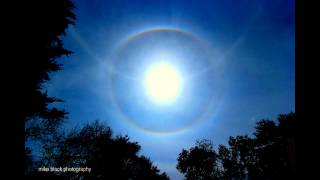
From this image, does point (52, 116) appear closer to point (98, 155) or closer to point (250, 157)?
point (98, 155)

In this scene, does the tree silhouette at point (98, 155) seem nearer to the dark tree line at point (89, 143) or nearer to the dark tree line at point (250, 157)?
the dark tree line at point (89, 143)

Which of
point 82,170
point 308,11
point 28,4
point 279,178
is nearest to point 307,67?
point 308,11

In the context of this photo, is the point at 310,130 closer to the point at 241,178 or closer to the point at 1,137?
the point at 1,137

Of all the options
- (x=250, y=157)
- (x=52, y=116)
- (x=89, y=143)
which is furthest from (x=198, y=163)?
(x=52, y=116)

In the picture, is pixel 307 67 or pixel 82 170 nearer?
pixel 307 67

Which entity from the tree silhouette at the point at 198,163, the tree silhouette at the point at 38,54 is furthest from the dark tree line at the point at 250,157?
the tree silhouette at the point at 38,54

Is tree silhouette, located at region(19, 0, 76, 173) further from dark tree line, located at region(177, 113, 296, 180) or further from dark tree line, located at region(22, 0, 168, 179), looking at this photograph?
dark tree line, located at region(177, 113, 296, 180)
